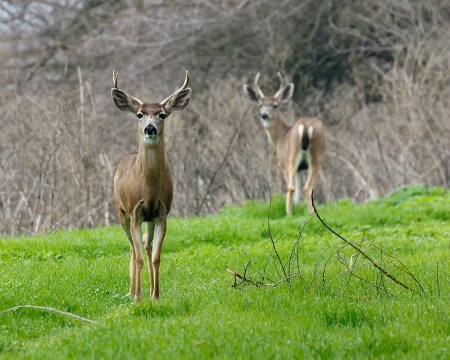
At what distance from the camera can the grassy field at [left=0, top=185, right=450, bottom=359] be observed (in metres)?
6.55

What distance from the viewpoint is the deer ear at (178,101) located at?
927 cm

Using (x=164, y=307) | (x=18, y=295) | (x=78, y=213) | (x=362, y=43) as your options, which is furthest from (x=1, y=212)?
(x=362, y=43)

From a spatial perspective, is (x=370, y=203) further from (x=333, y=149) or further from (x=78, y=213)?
(x=333, y=149)

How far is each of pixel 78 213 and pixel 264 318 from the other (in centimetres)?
1016

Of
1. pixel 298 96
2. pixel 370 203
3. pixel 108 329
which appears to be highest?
pixel 298 96

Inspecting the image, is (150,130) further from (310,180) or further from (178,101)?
(310,180)

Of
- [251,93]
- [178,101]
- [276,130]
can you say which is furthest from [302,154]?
[178,101]

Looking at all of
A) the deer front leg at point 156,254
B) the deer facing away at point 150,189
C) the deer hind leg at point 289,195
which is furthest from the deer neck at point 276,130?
the deer front leg at point 156,254

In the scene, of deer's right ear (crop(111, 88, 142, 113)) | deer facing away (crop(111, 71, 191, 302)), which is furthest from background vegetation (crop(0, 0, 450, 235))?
deer facing away (crop(111, 71, 191, 302))

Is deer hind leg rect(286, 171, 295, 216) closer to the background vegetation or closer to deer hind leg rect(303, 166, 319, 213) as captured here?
deer hind leg rect(303, 166, 319, 213)

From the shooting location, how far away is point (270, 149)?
67.9ft

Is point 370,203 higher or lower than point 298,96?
lower

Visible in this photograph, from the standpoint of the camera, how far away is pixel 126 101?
9.34 metres

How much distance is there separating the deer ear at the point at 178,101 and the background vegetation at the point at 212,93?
669 centimetres
